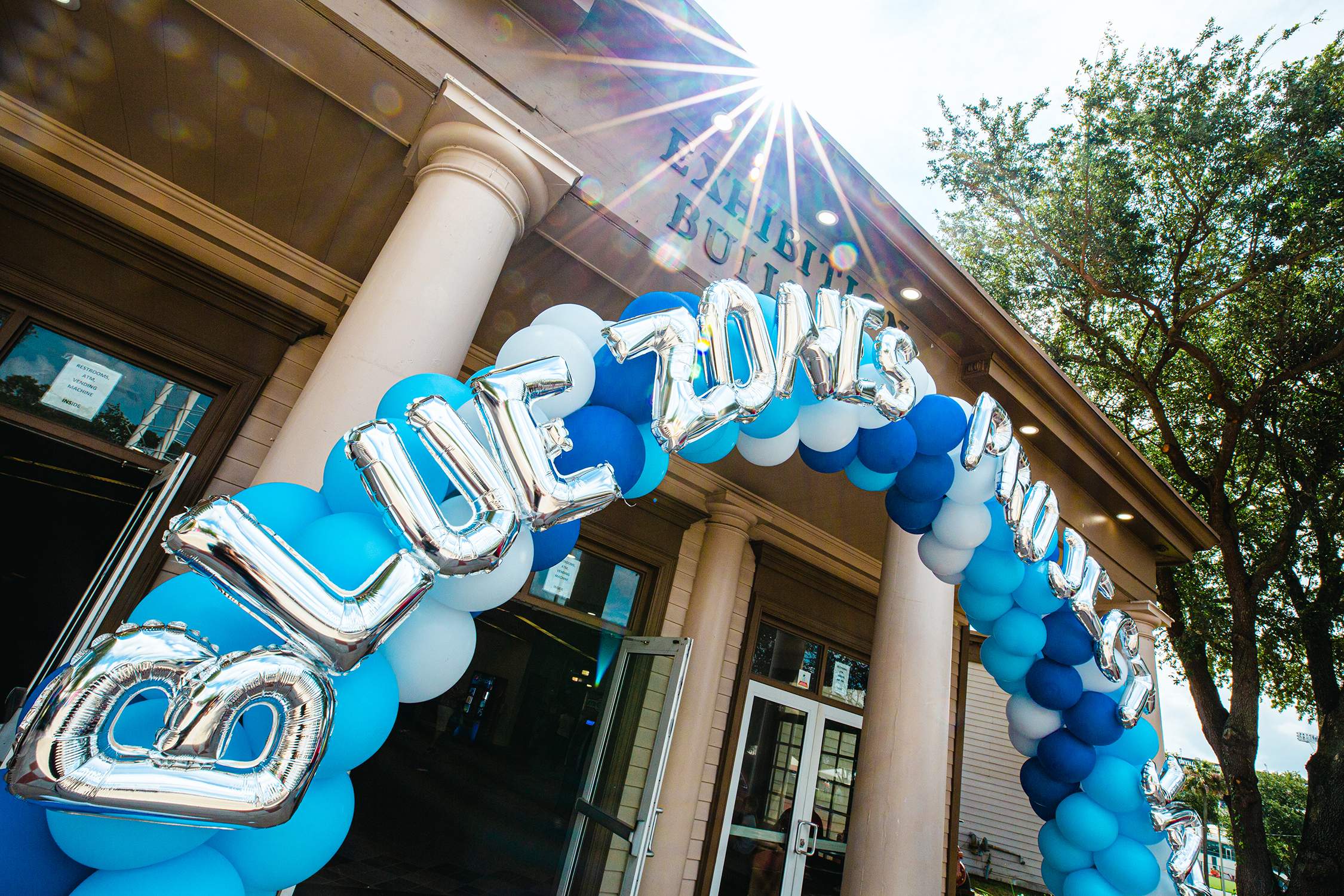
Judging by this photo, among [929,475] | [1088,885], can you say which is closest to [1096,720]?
[1088,885]

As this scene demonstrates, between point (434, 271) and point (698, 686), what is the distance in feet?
13.4

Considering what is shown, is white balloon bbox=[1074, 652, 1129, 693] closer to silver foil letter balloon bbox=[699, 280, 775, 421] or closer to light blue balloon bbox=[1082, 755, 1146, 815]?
light blue balloon bbox=[1082, 755, 1146, 815]

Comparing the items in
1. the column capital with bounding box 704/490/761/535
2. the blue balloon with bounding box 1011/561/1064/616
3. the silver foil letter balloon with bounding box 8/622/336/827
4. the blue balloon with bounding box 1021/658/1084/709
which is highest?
the column capital with bounding box 704/490/761/535

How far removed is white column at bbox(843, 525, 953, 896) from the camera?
12.1ft

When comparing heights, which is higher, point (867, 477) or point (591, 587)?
point (867, 477)

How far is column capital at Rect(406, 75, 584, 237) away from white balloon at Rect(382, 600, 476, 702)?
1.92 metres

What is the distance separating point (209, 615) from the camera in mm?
1409

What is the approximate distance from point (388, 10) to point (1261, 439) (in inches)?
507

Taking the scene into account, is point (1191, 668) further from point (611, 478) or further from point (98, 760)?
point (98, 760)

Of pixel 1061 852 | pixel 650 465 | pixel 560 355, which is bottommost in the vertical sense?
pixel 1061 852

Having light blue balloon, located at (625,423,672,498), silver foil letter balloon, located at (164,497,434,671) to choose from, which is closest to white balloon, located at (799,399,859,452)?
light blue balloon, located at (625,423,672,498)

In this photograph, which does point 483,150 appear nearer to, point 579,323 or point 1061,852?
point 579,323

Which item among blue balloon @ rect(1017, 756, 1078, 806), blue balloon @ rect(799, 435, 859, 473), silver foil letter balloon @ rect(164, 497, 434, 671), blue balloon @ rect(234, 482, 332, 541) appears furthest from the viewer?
blue balloon @ rect(1017, 756, 1078, 806)

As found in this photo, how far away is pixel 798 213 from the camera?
428cm
